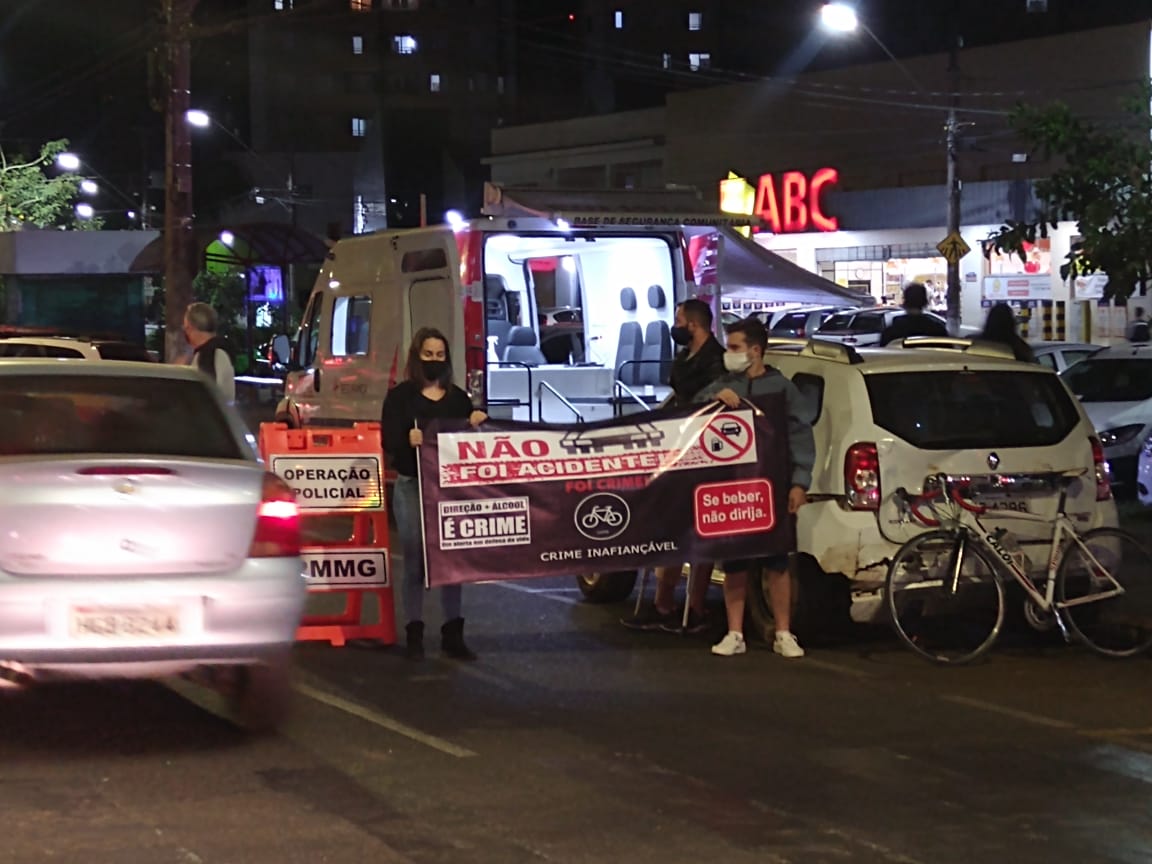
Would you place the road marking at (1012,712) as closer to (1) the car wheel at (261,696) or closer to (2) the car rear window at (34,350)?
(1) the car wheel at (261,696)

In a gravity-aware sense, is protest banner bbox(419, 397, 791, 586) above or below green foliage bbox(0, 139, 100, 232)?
below

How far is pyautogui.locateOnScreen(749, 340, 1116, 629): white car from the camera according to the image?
31.6ft

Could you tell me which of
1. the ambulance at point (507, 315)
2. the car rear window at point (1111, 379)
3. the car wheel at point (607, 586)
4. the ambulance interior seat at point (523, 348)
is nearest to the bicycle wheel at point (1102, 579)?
the car wheel at point (607, 586)

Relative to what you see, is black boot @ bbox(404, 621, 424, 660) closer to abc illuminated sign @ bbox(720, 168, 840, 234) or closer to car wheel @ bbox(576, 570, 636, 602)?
car wheel @ bbox(576, 570, 636, 602)

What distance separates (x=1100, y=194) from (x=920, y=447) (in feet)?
19.6

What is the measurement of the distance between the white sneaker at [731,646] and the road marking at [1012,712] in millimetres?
1421

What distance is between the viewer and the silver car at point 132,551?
7.13m

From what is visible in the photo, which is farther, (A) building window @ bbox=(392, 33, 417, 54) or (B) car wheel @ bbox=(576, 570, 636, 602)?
(A) building window @ bbox=(392, 33, 417, 54)

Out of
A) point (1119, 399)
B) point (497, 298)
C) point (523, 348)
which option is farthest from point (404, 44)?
point (523, 348)

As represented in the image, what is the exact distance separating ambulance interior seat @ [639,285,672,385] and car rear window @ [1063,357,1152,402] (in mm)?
4780

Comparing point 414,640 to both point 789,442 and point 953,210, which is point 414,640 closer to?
point 789,442

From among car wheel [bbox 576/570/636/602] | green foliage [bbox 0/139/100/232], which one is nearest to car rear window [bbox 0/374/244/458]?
car wheel [bbox 576/570/636/602]

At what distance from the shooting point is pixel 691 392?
36.5ft

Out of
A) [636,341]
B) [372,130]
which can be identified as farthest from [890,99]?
[372,130]
